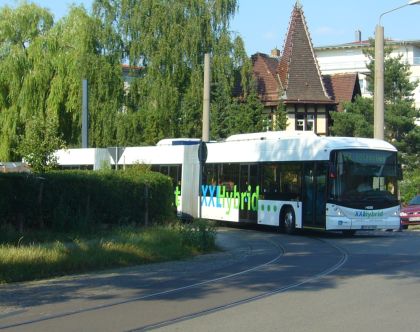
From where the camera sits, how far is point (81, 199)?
19.4m

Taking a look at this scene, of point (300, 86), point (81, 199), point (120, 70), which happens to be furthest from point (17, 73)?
point (81, 199)

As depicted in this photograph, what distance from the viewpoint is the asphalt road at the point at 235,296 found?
932cm

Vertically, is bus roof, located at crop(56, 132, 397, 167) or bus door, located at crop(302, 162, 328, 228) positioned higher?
bus roof, located at crop(56, 132, 397, 167)

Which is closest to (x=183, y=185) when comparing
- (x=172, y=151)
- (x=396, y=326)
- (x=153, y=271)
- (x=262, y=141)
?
(x=172, y=151)

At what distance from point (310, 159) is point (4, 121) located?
25.2 meters

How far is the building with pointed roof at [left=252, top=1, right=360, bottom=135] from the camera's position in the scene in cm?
5125

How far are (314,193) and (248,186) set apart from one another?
3936mm

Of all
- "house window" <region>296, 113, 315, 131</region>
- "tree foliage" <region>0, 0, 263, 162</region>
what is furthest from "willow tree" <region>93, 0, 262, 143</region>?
"house window" <region>296, 113, 315, 131</region>

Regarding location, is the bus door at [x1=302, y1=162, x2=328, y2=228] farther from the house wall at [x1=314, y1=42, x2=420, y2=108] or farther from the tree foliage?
the house wall at [x1=314, y1=42, x2=420, y2=108]

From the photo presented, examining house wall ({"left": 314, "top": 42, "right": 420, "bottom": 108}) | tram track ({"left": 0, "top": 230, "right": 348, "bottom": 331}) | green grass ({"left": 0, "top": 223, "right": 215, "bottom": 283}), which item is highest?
house wall ({"left": 314, "top": 42, "right": 420, "bottom": 108})

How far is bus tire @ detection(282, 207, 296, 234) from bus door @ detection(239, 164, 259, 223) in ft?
5.68

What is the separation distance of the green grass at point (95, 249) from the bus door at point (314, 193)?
5008mm

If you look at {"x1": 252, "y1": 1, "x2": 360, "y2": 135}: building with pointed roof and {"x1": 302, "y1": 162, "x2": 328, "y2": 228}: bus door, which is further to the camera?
{"x1": 252, "y1": 1, "x2": 360, "y2": 135}: building with pointed roof

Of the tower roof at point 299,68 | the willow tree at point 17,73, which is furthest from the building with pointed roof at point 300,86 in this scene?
the willow tree at point 17,73
